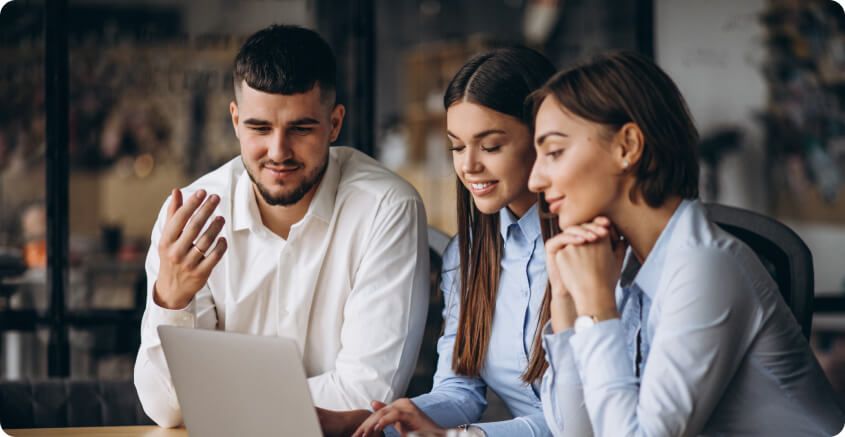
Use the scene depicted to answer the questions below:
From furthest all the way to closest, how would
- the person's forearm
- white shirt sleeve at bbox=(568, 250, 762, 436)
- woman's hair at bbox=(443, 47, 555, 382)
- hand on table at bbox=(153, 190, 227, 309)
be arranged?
woman's hair at bbox=(443, 47, 555, 382) → hand on table at bbox=(153, 190, 227, 309) → the person's forearm → white shirt sleeve at bbox=(568, 250, 762, 436)

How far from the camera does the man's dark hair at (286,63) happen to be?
2.17m

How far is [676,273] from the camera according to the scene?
1.48 meters

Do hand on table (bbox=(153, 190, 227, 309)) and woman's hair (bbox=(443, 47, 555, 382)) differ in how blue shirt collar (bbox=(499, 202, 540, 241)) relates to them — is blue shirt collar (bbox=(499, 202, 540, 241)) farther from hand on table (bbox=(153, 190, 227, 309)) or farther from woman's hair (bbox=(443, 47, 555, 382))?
hand on table (bbox=(153, 190, 227, 309))

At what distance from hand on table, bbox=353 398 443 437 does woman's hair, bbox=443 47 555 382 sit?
29cm

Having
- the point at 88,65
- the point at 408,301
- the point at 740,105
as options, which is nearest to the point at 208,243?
the point at 408,301

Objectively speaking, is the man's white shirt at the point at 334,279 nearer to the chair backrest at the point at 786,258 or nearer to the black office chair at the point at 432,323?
the black office chair at the point at 432,323

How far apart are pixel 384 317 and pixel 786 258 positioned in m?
0.90

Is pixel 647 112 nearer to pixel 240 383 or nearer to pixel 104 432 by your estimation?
pixel 240 383

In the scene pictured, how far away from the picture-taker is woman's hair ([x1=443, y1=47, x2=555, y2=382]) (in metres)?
2.02

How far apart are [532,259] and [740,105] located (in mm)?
2803

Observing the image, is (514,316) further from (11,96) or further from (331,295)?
(11,96)

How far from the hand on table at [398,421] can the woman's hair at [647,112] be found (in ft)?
1.87

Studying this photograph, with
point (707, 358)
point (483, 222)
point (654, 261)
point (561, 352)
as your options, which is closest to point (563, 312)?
point (561, 352)

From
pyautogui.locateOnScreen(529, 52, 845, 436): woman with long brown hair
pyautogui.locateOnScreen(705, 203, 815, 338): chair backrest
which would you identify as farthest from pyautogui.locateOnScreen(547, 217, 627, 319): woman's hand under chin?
pyautogui.locateOnScreen(705, 203, 815, 338): chair backrest
